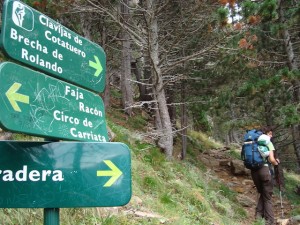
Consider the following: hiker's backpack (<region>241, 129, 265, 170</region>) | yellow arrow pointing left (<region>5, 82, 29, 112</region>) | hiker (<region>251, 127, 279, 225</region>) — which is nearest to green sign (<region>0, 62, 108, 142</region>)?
yellow arrow pointing left (<region>5, 82, 29, 112</region>)

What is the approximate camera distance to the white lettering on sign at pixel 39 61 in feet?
6.23

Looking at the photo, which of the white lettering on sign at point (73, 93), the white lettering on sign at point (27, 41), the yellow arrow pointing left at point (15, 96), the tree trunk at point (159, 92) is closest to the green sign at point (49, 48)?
the white lettering on sign at point (27, 41)

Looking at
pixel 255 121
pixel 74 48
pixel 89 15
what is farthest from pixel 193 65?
pixel 74 48

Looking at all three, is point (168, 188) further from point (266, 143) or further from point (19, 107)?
point (19, 107)

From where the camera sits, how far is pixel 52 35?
2.12 meters

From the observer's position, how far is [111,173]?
1908mm

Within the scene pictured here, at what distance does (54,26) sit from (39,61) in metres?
0.29

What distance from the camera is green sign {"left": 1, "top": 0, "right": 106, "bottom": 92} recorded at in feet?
6.01

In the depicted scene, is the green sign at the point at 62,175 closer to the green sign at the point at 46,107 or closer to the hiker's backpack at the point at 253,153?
the green sign at the point at 46,107

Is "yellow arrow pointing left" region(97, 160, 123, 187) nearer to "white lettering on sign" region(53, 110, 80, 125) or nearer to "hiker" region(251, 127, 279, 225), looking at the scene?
"white lettering on sign" region(53, 110, 80, 125)

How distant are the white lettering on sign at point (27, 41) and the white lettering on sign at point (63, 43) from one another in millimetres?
90

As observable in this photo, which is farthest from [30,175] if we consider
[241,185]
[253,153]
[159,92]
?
[241,185]

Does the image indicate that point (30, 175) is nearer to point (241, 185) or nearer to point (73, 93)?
point (73, 93)

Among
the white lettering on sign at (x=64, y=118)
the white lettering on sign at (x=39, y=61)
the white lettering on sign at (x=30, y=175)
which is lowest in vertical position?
the white lettering on sign at (x=30, y=175)
